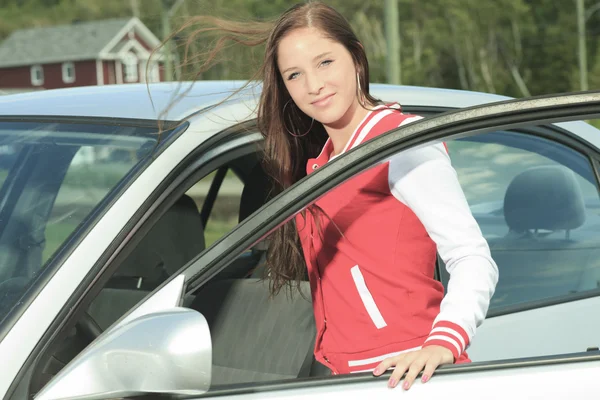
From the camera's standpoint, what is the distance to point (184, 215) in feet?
10.0

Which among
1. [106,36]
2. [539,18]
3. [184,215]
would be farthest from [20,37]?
[184,215]

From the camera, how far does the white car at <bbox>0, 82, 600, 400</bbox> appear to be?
154 cm

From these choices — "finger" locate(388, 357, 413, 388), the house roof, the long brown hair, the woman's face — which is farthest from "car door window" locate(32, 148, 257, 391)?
the house roof

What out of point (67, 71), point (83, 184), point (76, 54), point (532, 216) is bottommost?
point (532, 216)

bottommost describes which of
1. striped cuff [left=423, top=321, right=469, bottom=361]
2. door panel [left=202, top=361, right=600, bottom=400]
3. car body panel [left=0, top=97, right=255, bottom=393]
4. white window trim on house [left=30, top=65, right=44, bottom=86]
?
door panel [left=202, top=361, right=600, bottom=400]

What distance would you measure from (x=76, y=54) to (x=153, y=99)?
67.1 m

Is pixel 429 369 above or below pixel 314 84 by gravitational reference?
below

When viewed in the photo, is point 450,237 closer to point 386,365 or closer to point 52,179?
point 386,365

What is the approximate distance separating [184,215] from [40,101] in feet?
2.28

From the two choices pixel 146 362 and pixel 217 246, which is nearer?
pixel 146 362

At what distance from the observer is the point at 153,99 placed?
7.97 ft

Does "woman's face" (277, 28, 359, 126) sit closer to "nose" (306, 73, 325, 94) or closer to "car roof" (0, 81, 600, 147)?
"nose" (306, 73, 325, 94)

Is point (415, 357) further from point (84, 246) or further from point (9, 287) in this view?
point (9, 287)

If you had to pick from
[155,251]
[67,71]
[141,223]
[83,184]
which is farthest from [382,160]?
[67,71]
